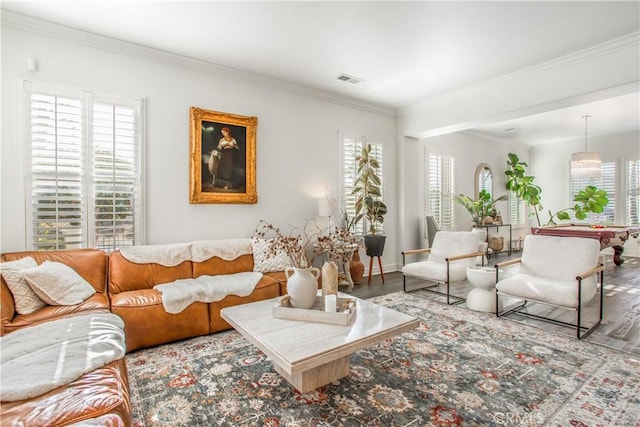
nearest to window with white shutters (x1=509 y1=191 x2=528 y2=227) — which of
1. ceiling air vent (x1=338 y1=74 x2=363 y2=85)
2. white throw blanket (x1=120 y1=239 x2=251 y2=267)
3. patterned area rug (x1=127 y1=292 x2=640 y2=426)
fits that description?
ceiling air vent (x1=338 y1=74 x2=363 y2=85)

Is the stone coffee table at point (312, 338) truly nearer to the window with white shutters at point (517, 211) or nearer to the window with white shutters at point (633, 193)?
the window with white shutters at point (517, 211)

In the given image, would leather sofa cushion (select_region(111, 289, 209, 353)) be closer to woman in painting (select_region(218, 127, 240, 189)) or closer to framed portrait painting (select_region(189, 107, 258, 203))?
framed portrait painting (select_region(189, 107, 258, 203))

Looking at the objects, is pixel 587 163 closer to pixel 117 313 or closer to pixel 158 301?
pixel 158 301

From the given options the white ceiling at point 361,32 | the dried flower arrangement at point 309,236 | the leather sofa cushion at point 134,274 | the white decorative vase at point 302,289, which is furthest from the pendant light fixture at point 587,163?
the leather sofa cushion at point 134,274

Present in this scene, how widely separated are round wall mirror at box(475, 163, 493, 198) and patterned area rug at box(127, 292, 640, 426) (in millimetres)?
5518

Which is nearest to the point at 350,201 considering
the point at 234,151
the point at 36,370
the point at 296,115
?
the point at 296,115

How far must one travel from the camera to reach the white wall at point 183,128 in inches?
119

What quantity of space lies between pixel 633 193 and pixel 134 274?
10.4 meters

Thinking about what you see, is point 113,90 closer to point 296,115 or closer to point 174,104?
point 174,104

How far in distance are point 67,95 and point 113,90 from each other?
42cm

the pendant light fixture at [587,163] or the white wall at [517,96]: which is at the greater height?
the white wall at [517,96]

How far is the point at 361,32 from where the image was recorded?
130 inches

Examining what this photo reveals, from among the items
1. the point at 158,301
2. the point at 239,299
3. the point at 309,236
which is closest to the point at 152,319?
the point at 158,301

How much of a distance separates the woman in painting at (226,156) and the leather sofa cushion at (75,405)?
2880mm
